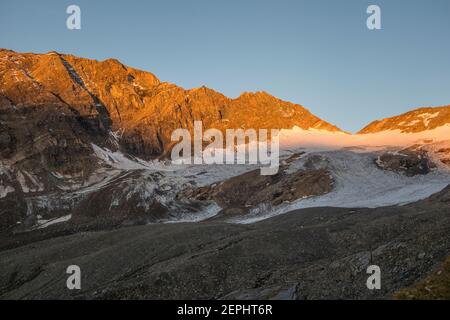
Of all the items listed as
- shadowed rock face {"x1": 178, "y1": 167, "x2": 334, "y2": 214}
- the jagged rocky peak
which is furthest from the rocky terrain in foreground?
the jagged rocky peak

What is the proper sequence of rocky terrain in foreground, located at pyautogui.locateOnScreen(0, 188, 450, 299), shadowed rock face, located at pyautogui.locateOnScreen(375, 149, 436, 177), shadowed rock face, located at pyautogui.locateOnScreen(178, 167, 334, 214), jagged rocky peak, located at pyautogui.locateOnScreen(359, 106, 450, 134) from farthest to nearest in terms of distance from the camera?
jagged rocky peak, located at pyautogui.locateOnScreen(359, 106, 450, 134) → shadowed rock face, located at pyautogui.locateOnScreen(375, 149, 436, 177) → shadowed rock face, located at pyautogui.locateOnScreen(178, 167, 334, 214) → rocky terrain in foreground, located at pyautogui.locateOnScreen(0, 188, 450, 299)

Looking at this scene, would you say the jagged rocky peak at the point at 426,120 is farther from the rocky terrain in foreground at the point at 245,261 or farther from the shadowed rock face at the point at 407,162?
the rocky terrain in foreground at the point at 245,261

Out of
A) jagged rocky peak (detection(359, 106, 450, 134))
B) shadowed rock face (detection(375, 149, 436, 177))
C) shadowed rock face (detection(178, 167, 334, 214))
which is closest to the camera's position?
shadowed rock face (detection(178, 167, 334, 214))

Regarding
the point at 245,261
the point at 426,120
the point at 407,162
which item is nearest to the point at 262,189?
the point at 407,162

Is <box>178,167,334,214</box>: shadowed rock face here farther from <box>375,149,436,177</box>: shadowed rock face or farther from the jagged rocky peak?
the jagged rocky peak

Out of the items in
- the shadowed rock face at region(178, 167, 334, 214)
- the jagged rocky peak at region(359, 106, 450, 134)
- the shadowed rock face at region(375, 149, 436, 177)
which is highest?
the jagged rocky peak at region(359, 106, 450, 134)

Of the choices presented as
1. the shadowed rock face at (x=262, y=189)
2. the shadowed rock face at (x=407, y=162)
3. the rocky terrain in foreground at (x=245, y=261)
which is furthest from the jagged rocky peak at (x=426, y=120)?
the rocky terrain in foreground at (x=245, y=261)

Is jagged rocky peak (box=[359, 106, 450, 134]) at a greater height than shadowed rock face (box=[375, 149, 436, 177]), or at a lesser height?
greater

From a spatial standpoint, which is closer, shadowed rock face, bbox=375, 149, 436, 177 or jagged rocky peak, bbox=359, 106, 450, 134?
shadowed rock face, bbox=375, 149, 436, 177

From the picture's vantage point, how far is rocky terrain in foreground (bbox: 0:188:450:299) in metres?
30.5

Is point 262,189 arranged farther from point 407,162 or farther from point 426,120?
point 426,120

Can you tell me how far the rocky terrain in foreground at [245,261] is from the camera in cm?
3052
